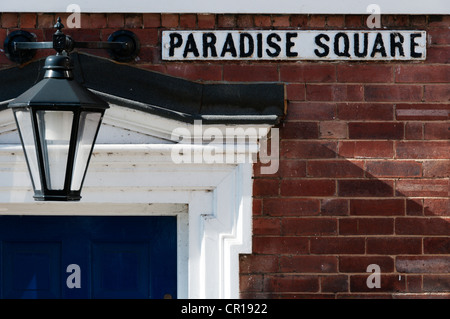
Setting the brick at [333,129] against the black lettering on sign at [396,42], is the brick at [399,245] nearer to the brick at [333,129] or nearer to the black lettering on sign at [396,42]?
the brick at [333,129]

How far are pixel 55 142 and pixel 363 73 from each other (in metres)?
1.74

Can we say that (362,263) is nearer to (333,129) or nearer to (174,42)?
(333,129)

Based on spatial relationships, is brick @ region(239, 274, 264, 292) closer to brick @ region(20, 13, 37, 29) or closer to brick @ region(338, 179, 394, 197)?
brick @ region(338, 179, 394, 197)

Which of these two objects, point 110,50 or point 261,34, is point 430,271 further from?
point 110,50

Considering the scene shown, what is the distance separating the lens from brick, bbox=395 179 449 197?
3836 mm

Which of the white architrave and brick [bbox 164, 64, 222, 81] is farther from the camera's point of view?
brick [bbox 164, 64, 222, 81]

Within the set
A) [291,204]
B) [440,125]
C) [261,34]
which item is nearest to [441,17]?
[440,125]

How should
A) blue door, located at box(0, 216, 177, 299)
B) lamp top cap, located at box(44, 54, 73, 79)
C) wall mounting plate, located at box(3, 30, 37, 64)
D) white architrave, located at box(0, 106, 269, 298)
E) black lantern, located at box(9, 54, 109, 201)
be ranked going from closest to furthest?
1. black lantern, located at box(9, 54, 109, 201)
2. lamp top cap, located at box(44, 54, 73, 79)
3. white architrave, located at box(0, 106, 269, 298)
4. wall mounting plate, located at box(3, 30, 37, 64)
5. blue door, located at box(0, 216, 177, 299)

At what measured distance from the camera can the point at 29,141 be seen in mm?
2951

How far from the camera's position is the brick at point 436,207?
151 inches

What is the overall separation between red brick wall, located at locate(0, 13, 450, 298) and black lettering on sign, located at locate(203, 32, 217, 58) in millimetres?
50

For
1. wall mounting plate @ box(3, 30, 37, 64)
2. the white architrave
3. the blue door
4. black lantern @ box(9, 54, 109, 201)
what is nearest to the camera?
black lantern @ box(9, 54, 109, 201)

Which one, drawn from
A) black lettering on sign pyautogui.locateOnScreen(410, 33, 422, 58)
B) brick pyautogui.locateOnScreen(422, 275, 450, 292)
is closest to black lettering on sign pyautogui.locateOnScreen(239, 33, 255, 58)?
black lettering on sign pyautogui.locateOnScreen(410, 33, 422, 58)
